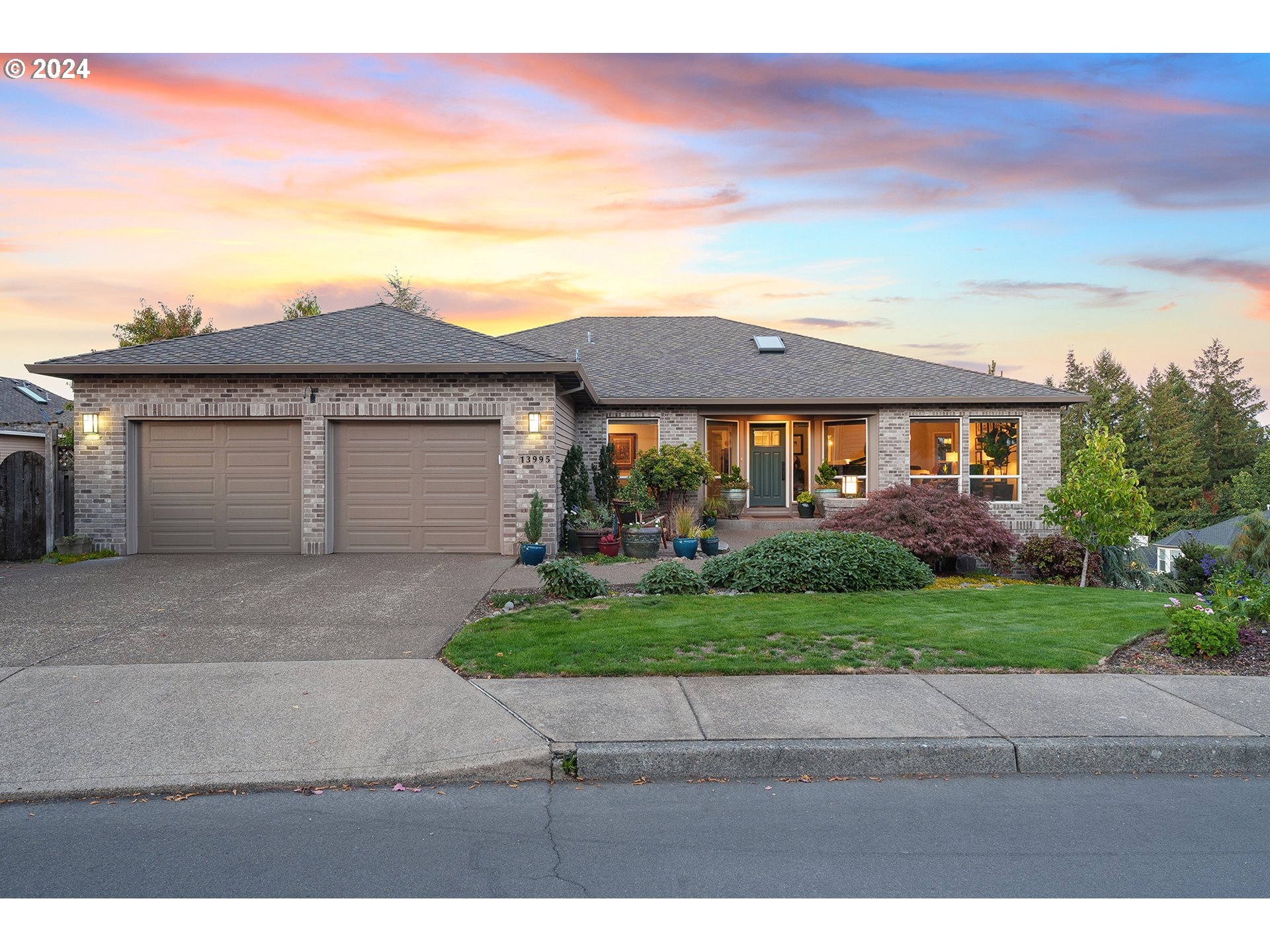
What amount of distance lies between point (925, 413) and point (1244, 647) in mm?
11023

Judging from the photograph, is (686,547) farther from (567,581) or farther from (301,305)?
(301,305)

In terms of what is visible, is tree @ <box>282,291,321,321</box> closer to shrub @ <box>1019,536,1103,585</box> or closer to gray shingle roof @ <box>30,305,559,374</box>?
gray shingle roof @ <box>30,305,559,374</box>

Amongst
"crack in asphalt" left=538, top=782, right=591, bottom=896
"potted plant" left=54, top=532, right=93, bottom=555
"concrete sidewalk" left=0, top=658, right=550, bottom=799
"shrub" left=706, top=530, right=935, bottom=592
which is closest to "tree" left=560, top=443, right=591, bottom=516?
"shrub" left=706, top=530, right=935, bottom=592

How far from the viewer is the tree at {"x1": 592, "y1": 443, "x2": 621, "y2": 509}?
50.3ft

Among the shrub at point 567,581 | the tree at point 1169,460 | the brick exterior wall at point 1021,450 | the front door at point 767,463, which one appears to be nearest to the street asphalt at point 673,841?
the shrub at point 567,581

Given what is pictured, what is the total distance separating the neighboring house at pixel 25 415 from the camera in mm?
23844

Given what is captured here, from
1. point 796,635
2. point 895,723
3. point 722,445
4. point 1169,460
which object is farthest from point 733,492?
point 1169,460

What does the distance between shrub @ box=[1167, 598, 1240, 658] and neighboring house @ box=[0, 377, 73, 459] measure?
85.2 feet

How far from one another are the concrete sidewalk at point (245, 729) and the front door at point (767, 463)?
535 inches

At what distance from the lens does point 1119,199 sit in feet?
44.2

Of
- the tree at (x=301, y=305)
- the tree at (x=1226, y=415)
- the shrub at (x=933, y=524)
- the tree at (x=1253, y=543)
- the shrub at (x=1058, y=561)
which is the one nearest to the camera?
the shrub at (x=933, y=524)

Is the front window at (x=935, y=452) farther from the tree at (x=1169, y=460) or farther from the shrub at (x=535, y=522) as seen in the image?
the tree at (x=1169, y=460)

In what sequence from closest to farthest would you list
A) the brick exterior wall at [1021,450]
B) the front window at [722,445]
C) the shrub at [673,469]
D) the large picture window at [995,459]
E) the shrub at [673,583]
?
1. the shrub at [673,583]
2. the shrub at [673,469]
3. the brick exterior wall at [1021,450]
4. the large picture window at [995,459]
5. the front window at [722,445]

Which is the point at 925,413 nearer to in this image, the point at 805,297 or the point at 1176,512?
the point at 805,297
